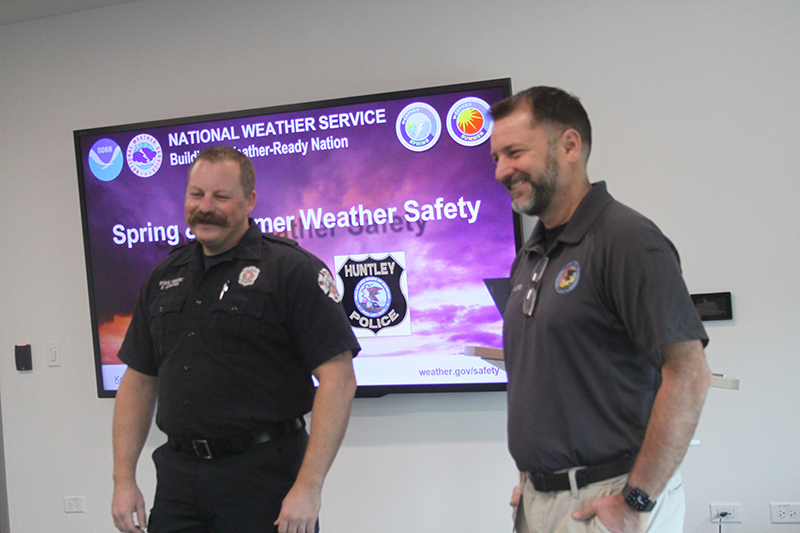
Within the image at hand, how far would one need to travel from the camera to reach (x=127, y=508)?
1723 mm

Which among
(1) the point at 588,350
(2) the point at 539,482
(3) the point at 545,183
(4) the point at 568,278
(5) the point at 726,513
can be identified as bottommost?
(5) the point at 726,513

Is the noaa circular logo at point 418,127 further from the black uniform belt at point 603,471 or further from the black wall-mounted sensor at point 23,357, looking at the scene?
the black wall-mounted sensor at point 23,357

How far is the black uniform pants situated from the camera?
1639 millimetres

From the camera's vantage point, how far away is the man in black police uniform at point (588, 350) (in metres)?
1.22

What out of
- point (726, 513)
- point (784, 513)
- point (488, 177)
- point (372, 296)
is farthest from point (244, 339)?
point (784, 513)

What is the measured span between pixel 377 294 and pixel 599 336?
1636 mm

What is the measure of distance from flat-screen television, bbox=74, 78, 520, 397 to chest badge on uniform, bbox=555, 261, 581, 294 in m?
1.35

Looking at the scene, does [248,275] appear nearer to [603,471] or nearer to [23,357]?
[603,471]

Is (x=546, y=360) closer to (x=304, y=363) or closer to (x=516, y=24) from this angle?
(x=304, y=363)

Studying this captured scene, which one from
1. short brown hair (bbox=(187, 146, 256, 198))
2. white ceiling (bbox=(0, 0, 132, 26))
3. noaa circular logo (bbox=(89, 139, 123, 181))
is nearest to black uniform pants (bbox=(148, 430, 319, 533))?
short brown hair (bbox=(187, 146, 256, 198))

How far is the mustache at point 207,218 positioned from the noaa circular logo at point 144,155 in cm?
152

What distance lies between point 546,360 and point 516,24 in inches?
78.7

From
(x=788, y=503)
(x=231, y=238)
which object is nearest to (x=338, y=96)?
(x=231, y=238)

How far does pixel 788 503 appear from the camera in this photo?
2.64 meters
